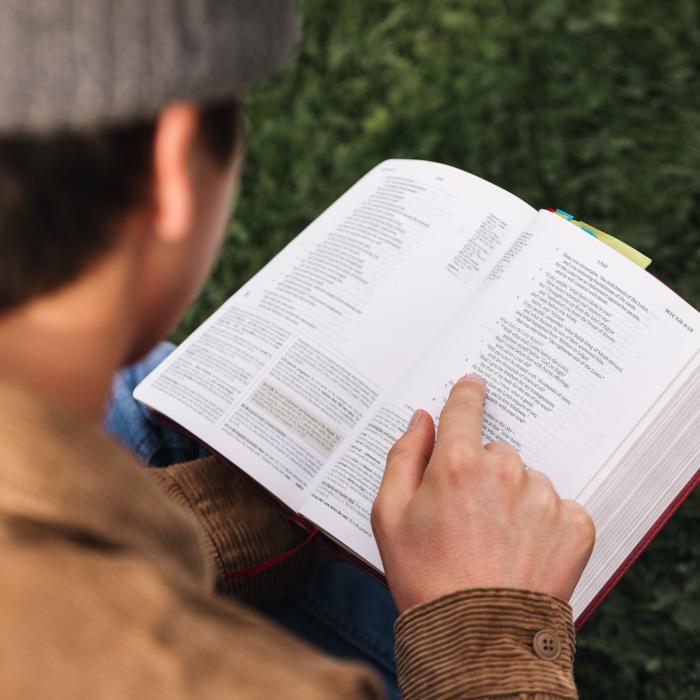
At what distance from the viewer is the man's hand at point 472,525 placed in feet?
3.29

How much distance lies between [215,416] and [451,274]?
0.40 m

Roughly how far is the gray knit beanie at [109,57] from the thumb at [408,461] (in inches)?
23.5

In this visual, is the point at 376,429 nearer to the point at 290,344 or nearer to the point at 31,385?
the point at 290,344

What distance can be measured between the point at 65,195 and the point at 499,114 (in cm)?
191

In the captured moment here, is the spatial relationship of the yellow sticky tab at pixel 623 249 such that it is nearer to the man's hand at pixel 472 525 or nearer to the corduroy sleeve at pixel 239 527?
the man's hand at pixel 472 525

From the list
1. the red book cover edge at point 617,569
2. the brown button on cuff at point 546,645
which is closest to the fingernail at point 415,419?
the red book cover edge at point 617,569

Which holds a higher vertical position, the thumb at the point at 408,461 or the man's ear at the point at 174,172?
the man's ear at the point at 174,172

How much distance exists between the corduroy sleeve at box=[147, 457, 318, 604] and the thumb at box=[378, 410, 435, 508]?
0.77 ft

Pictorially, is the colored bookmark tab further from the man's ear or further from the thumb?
the man's ear

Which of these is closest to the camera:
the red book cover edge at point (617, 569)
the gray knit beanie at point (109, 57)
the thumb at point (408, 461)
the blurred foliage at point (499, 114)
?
the gray knit beanie at point (109, 57)

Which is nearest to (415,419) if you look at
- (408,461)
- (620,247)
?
(408,461)

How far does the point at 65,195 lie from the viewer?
0.63 meters

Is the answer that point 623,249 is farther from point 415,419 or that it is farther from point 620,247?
point 415,419

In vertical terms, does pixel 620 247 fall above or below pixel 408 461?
above
